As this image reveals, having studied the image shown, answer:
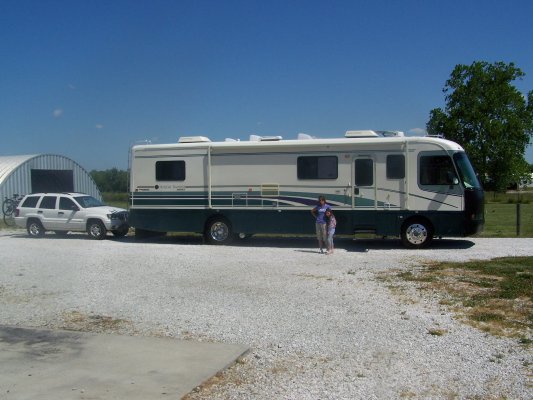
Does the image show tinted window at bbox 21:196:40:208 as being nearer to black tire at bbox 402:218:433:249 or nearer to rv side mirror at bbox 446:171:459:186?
black tire at bbox 402:218:433:249

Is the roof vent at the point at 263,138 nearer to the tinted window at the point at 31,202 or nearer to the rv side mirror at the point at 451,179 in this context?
the rv side mirror at the point at 451,179

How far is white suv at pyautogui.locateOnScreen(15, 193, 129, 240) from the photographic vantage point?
19.8 m

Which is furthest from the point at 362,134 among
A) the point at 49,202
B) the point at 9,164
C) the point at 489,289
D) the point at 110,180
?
the point at 110,180

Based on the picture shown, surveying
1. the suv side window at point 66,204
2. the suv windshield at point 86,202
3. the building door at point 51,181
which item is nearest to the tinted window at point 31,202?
the suv side window at point 66,204

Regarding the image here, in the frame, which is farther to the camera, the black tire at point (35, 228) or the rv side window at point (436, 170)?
the black tire at point (35, 228)

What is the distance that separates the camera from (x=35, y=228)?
20797 millimetres

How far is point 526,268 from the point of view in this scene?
1186 centimetres

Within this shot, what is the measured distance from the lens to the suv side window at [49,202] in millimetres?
20547

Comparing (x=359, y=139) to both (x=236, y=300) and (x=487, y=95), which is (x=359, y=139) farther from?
(x=487, y=95)

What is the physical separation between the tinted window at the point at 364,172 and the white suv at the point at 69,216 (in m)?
8.33

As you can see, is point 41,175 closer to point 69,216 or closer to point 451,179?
point 69,216

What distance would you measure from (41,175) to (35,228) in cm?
1680

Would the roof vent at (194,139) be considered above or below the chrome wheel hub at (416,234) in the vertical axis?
above

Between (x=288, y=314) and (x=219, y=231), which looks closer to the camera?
(x=288, y=314)
